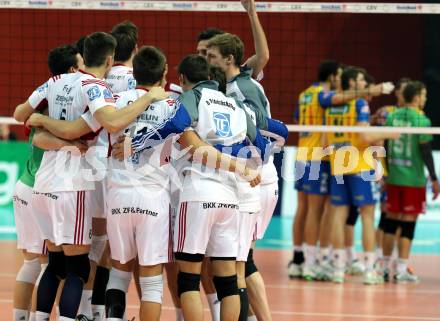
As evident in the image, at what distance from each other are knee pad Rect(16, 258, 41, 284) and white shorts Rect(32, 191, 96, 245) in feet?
2.26

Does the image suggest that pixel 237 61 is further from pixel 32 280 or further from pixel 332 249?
pixel 332 249

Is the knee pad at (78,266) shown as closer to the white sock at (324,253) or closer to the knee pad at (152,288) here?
the knee pad at (152,288)

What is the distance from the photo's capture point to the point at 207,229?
291 inches

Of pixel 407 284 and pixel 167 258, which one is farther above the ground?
pixel 167 258

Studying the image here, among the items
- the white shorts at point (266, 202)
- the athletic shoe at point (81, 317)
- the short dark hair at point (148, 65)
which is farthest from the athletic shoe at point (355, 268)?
the short dark hair at point (148, 65)

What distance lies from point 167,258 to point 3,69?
12210 millimetres

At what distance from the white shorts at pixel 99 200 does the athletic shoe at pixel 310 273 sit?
16.0 feet

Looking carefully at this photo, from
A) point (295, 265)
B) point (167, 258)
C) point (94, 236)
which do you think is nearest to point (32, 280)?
point (94, 236)

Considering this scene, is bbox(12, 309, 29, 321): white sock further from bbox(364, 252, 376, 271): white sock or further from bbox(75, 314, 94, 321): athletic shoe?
bbox(364, 252, 376, 271): white sock

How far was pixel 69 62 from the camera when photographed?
8.16 metres

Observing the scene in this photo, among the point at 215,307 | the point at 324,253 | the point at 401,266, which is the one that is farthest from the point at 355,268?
the point at 215,307

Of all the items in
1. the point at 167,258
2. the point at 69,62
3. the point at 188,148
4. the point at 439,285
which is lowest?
the point at 439,285

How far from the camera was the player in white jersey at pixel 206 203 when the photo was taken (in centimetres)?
735

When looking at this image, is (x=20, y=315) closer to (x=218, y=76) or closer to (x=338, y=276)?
(x=218, y=76)
